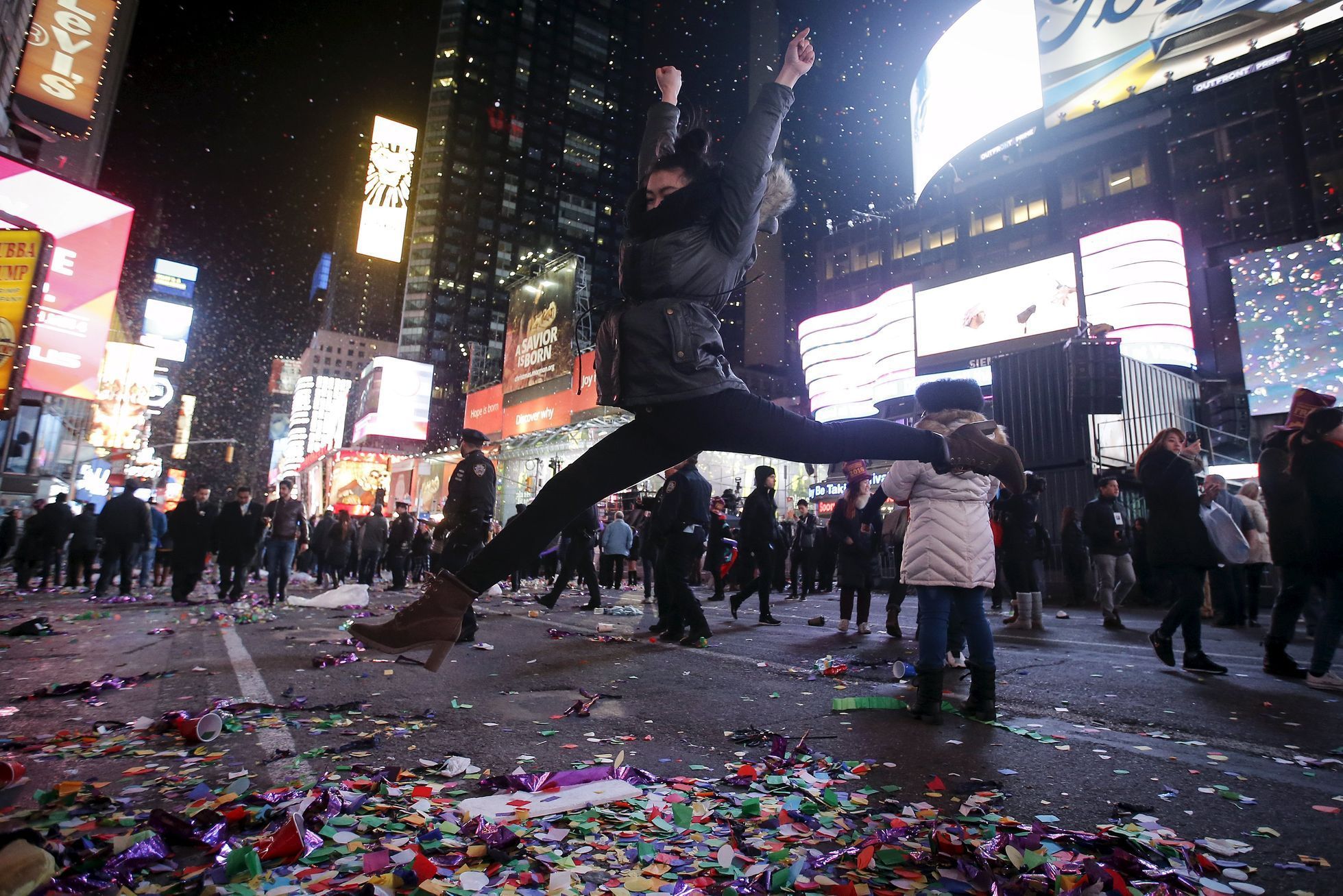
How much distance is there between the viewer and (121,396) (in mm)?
36594

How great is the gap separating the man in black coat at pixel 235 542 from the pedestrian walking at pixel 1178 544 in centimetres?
1235

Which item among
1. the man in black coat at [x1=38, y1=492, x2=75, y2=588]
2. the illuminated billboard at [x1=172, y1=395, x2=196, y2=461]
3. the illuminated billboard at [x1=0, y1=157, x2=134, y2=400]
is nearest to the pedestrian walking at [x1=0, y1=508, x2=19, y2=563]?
the man in black coat at [x1=38, y1=492, x2=75, y2=588]

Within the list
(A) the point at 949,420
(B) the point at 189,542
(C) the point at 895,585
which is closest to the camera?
(A) the point at 949,420

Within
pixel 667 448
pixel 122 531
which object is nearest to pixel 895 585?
pixel 667 448

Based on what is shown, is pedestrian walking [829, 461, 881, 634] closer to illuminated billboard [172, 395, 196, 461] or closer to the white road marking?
the white road marking

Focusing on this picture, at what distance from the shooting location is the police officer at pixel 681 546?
→ 6336mm

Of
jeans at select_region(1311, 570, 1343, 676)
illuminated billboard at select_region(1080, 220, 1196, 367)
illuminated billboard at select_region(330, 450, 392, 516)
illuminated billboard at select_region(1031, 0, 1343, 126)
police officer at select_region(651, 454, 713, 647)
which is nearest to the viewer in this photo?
jeans at select_region(1311, 570, 1343, 676)

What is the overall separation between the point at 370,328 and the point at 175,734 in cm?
14310

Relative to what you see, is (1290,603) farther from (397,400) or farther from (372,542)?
(397,400)

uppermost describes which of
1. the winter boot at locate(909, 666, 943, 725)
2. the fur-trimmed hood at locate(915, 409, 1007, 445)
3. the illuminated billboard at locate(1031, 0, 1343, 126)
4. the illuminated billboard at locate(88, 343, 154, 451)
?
the illuminated billboard at locate(1031, 0, 1343, 126)

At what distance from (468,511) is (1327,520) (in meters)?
6.34

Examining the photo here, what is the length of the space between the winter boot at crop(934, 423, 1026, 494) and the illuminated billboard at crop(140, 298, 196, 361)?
61.1 meters

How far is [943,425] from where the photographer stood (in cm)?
352

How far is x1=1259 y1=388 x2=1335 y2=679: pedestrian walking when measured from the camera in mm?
4832
